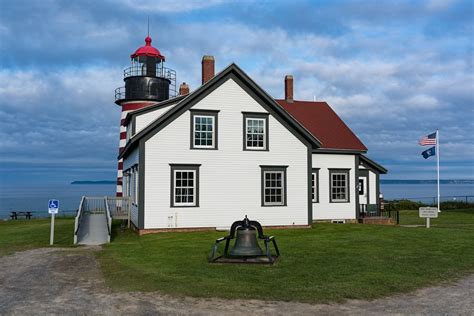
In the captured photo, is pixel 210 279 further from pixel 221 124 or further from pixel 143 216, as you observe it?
pixel 221 124

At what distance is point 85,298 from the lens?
33.1 feet

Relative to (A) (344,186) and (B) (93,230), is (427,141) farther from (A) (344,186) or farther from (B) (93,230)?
(B) (93,230)

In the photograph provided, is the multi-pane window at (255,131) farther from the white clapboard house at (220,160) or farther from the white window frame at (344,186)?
the white window frame at (344,186)

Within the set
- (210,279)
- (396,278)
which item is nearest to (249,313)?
(210,279)

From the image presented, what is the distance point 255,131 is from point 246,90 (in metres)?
2.07

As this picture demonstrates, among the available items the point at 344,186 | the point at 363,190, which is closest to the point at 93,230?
the point at 344,186

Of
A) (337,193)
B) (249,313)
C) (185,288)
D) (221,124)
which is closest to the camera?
(249,313)

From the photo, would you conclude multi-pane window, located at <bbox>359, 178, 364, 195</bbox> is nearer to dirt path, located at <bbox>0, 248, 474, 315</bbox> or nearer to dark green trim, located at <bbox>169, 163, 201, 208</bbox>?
dark green trim, located at <bbox>169, 163, 201, 208</bbox>

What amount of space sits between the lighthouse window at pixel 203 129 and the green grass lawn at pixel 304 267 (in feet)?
15.8

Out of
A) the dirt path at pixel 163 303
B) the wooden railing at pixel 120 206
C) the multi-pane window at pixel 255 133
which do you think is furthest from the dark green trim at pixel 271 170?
the dirt path at pixel 163 303

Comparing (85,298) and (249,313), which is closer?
(249,313)

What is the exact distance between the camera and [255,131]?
24.6 m

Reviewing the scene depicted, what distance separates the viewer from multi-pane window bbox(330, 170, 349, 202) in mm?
28875

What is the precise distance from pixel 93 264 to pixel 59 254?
10.3ft
